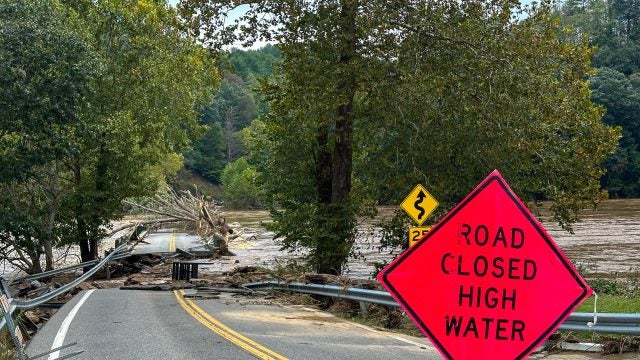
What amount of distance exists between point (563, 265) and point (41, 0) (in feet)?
79.5

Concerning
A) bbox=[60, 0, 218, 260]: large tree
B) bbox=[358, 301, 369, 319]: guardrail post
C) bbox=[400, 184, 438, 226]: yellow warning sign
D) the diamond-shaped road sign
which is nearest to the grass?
bbox=[400, 184, 438, 226]: yellow warning sign

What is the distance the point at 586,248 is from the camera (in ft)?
119

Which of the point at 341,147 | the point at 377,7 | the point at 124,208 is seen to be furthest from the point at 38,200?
the point at 377,7

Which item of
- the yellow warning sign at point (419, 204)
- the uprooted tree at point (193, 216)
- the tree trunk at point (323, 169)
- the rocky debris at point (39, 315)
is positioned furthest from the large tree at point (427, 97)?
the uprooted tree at point (193, 216)

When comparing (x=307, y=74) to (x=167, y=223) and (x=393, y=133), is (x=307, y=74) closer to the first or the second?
(x=393, y=133)

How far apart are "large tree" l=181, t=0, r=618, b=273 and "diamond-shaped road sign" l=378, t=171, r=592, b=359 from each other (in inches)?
553

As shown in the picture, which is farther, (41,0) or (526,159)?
(41,0)

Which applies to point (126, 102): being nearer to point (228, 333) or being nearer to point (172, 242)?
point (172, 242)

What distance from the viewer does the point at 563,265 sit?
4.98m

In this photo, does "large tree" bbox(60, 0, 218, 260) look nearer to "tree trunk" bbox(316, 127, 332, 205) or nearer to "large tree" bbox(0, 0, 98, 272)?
"large tree" bbox(0, 0, 98, 272)

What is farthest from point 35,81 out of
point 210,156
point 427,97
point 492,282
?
point 210,156

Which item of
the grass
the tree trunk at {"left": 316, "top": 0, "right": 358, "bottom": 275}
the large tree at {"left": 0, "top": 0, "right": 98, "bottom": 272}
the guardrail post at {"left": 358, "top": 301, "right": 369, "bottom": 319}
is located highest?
the large tree at {"left": 0, "top": 0, "right": 98, "bottom": 272}

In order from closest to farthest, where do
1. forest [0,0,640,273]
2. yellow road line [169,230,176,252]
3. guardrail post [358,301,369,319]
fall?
1. guardrail post [358,301,369,319]
2. forest [0,0,640,273]
3. yellow road line [169,230,176,252]

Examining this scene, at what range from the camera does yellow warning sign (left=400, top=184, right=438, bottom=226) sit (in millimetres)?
16547
